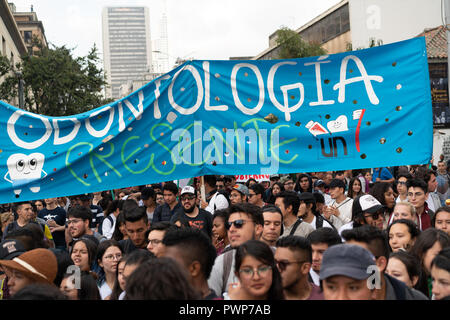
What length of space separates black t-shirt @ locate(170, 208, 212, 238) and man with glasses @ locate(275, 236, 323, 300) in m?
3.07

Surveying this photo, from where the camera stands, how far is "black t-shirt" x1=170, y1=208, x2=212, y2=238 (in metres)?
Answer: 7.65

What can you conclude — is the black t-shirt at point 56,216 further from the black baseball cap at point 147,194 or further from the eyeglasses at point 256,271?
the eyeglasses at point 256,271

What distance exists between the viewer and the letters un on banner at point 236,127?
668 cm

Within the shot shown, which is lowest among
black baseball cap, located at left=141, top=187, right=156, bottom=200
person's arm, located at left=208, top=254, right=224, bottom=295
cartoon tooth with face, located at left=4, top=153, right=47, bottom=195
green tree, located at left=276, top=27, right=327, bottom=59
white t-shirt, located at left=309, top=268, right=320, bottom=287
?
white t-shirt, located at left=309, top=268, right=320, bottom=287

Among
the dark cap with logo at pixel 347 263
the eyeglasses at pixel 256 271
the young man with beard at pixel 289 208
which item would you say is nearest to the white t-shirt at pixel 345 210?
the young man with beard at pixel 289 208

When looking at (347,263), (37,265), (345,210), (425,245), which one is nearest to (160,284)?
(347,263)

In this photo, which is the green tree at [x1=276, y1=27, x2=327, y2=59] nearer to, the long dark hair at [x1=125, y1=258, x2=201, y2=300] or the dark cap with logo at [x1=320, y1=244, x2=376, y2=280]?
the dark cap with logo at [x1=320, y1=244, x2=376, y2=280]

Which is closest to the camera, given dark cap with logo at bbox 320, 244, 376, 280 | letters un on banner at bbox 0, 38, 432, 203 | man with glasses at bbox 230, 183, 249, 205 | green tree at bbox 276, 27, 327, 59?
dark cap with logo at bbox 320, 244, 376, 280

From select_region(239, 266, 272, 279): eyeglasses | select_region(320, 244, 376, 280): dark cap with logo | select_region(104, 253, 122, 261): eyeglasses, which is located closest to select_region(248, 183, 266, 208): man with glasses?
select_region(104, 253, 122, 261): eyeglasses

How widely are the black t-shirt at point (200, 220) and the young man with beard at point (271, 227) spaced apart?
163 cm

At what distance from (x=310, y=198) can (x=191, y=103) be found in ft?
6.69

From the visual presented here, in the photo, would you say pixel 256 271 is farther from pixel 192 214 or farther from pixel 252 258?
pixel 192 214

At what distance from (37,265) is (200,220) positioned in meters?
3.56
